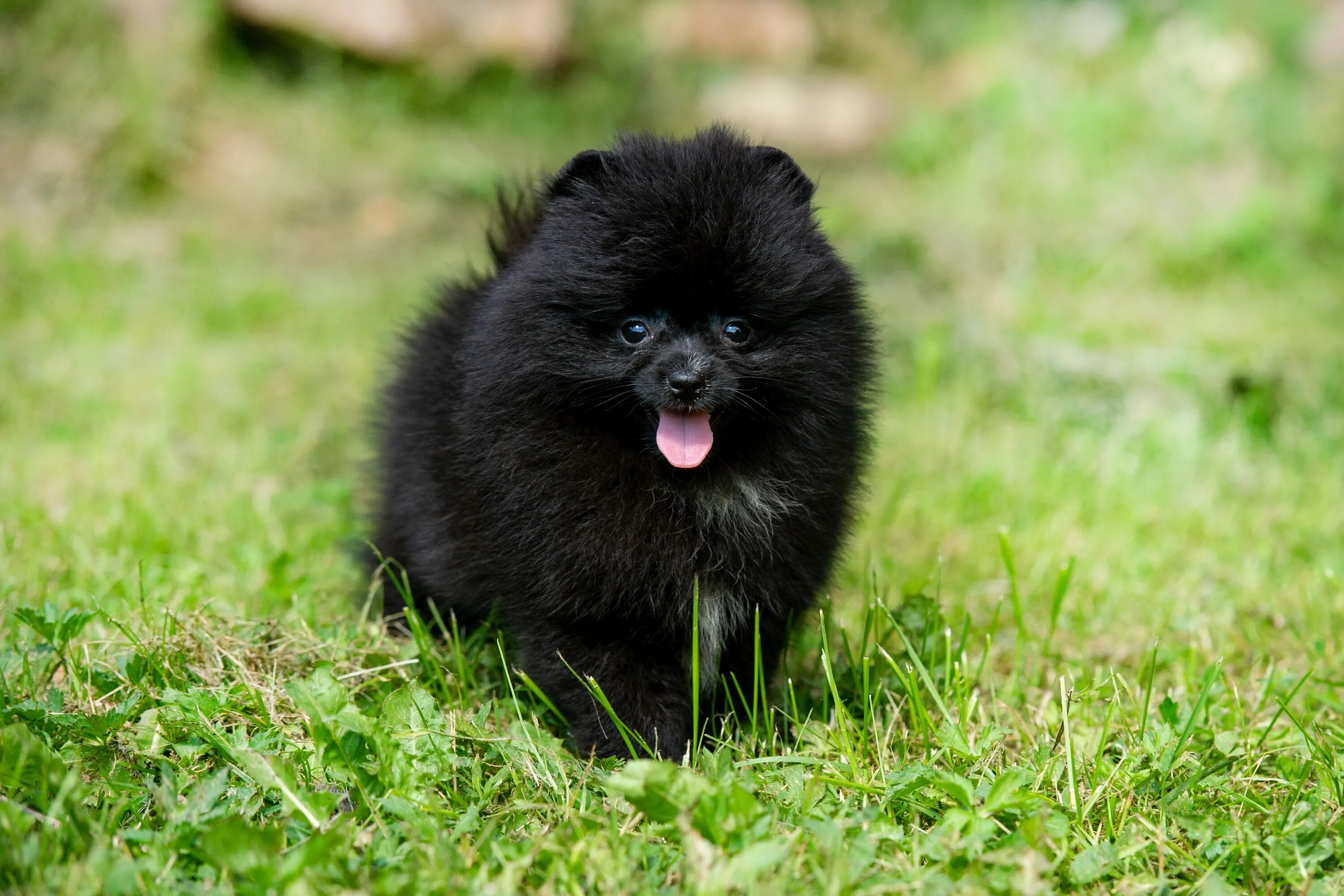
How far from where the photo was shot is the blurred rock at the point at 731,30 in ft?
36.4

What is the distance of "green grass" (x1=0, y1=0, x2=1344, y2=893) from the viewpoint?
7.30 feet

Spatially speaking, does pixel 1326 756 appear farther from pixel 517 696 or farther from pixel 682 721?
pixel 517 696

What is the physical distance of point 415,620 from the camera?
2904 millimetres

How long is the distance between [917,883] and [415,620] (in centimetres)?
148

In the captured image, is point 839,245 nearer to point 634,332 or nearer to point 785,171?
point 785,171

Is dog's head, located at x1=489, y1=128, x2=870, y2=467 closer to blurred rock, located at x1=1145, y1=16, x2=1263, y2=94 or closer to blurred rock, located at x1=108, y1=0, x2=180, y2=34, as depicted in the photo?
blurred rock, located at x1=108, y1=0, x2=180, y2=34

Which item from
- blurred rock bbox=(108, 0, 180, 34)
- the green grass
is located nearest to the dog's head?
the green grass

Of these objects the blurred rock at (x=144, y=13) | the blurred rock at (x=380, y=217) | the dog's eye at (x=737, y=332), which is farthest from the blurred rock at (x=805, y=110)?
the dog's eye at (x=737, y=332)

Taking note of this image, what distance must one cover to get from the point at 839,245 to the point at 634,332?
3.87 m

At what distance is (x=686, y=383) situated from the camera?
245 centimetres

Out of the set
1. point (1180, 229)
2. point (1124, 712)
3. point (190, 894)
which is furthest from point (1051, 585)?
point (1180, 229)

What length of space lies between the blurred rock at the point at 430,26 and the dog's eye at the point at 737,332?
805 cm

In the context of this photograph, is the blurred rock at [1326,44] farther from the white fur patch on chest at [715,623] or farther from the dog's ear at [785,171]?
the white fur patch on chest at [715,623]

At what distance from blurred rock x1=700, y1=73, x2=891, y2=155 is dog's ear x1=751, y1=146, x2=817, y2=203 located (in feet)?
25.9
